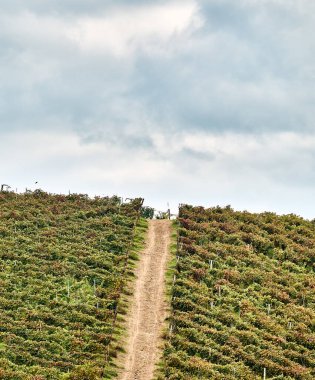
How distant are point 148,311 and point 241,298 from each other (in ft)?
24.2

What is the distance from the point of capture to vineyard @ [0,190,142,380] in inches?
2152

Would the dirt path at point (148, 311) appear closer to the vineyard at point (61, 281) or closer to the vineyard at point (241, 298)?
the vineyard at point (241, 298)

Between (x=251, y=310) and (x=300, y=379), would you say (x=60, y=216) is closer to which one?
(x=251, y=310)

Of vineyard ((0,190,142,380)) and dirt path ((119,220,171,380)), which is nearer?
vineyard ((0,190,142,380))

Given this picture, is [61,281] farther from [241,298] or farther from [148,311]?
[241,298]

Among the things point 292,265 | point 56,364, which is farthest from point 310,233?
point 56,364

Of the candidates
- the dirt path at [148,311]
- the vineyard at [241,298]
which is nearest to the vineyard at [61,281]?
the dirt path at [148,311]

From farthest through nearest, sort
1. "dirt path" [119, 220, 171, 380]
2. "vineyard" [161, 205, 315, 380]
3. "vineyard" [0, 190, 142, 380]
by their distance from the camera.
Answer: "vineyard" [161, 205, 315, 380]
"dirt path" [119, 220, 171, 380]
"vineyard" [0, 190, 142, 380]

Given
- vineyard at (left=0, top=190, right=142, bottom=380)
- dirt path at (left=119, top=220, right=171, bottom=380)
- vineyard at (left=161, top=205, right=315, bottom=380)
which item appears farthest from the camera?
vineyard at (left=161, top=205, right=315, bottom=380)

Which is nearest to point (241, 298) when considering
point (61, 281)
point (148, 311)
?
point (148, 311)

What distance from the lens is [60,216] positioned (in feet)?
268

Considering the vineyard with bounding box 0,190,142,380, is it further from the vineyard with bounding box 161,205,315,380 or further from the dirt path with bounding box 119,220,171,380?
the vineyard with bounding box 161,205,315,380

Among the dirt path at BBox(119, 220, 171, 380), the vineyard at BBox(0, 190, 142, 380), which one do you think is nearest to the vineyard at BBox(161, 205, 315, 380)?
the dirt path at BBox(119, 220, 171, 380)

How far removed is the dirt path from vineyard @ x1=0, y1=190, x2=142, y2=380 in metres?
1.21
